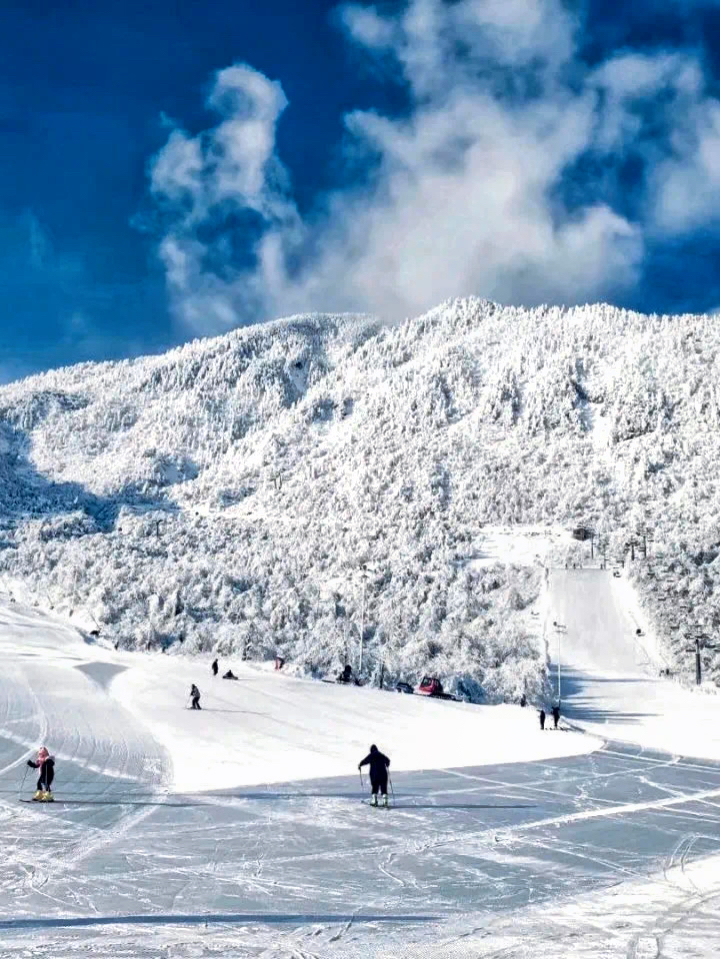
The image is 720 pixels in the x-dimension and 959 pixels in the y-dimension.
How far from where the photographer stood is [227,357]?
162125 mm

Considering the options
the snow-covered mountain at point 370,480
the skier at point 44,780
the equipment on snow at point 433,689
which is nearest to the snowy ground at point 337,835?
the skier at point 44,780

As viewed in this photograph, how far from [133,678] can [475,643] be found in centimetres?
2717

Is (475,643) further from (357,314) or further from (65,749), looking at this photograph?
(357,314)

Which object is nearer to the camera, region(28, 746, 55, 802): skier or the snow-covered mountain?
region(28, 746, 55, 802): skier

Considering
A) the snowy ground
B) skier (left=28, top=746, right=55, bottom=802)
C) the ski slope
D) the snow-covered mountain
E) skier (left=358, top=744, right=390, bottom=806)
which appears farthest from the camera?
the snow-covered mountain

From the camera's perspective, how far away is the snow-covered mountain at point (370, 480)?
6181 cm

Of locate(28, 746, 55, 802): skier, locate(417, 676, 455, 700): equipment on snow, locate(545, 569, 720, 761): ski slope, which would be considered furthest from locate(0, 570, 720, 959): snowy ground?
A: locate(417, 676, 455, 700): equipment on snow

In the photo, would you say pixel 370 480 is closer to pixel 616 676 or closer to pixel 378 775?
pixel 616 676

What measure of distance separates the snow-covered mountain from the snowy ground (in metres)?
18.6

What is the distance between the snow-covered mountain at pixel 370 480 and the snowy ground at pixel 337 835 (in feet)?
60.9

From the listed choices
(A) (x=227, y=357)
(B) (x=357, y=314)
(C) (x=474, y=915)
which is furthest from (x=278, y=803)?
(B) (x=357, y=314)

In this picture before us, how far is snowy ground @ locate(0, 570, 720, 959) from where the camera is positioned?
830 cm

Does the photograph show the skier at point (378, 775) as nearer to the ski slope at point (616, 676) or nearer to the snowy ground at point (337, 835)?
the snowy ground at point (337, 835)

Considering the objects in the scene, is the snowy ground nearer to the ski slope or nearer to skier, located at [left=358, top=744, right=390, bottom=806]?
skier, located at [left=358, top=744, right=390, bottom=806]
